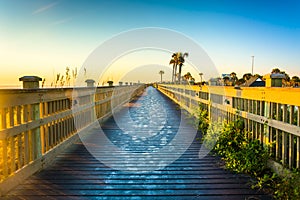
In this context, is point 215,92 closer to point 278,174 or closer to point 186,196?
point 278,174

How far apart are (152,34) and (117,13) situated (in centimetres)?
276

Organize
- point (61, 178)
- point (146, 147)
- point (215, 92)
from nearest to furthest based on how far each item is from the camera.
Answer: point (61, 178) → point (146, 147) → point (215, 92)

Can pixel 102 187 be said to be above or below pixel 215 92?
below

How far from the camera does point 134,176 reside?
3410 mm

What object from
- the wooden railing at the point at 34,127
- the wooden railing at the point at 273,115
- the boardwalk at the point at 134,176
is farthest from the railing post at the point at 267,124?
the wooden railing at the point at 34,127

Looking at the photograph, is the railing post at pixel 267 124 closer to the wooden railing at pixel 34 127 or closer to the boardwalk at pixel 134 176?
the boardwalk at pixel 134 176

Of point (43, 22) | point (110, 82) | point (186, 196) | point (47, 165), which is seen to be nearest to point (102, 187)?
point (186, 196)

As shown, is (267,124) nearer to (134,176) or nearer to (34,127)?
(134,176)

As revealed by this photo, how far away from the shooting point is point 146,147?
5078mm

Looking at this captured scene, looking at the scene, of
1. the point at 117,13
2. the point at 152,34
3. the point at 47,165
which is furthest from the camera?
the point at 117,13

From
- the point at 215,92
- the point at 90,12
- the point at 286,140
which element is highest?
the point at 90,12

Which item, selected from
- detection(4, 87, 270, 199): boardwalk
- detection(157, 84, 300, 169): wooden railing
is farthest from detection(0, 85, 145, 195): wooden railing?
detection(157, 84, 300, 169): wooden railing

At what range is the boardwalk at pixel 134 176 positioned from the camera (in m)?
2.85

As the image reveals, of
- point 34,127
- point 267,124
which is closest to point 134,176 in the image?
point 34,127
